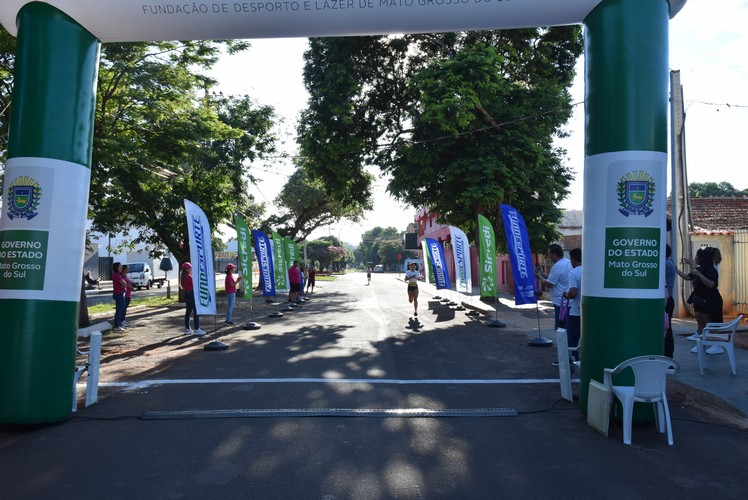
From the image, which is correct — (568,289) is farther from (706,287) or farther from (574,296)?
(706,287)

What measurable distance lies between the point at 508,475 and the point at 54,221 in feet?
17.3

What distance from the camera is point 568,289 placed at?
836 centimetres

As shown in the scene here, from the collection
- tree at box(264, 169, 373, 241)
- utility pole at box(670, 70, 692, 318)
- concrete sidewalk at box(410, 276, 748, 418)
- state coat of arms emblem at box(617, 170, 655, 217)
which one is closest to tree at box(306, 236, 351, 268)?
tree at box(264, 169, 373, 241)

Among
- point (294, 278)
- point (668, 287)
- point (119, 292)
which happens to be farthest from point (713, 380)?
point (294, 278)

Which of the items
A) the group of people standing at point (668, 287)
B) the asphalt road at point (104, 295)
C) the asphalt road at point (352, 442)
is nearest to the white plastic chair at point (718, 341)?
the group of people standing at point (668, 287)

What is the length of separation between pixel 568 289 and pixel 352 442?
4.89 m

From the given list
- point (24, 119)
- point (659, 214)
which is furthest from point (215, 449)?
point (659, 214)

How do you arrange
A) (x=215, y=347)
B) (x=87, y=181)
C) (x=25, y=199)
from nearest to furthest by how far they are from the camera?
(x=25, y=199), (x=87, y=181), (x=215, y=347)

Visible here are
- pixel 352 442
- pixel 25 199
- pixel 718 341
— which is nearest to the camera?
pixel 352 442

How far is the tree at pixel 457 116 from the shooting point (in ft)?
54.0

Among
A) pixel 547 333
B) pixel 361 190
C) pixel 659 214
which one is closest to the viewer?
pixel 659 214

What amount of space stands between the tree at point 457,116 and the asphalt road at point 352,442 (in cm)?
949

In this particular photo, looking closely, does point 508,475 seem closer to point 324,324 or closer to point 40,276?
point 40,276

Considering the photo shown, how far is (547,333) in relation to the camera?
12.7 metres
